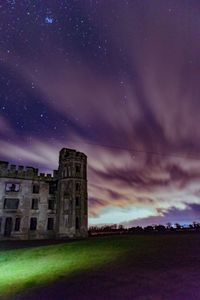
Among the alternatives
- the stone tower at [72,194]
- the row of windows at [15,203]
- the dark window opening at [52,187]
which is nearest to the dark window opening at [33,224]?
the row of windows at [15,203]

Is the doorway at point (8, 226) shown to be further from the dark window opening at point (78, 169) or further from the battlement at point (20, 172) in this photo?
the dark window opening at point (78, 169)

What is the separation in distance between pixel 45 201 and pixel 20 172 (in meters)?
6.70

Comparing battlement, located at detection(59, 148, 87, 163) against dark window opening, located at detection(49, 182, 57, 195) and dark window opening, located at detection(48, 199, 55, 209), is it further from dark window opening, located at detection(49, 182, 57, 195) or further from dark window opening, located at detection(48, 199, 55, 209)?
dark window opening, located at detection(48, 199, 55, 209)

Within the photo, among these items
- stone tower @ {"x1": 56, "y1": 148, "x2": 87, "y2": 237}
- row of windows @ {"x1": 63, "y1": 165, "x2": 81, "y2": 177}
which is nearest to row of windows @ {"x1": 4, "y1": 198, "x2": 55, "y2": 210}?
stone tower @ {"x1": 56, "y1": 148, "x2": 87, "y2": 237}

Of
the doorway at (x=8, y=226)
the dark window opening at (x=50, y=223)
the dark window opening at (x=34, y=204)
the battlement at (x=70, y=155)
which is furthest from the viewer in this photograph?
the battlement at (x=70, y=155)

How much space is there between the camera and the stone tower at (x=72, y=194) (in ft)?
127

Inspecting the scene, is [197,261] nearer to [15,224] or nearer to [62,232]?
[62,232]

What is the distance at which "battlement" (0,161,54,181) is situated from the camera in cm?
4116

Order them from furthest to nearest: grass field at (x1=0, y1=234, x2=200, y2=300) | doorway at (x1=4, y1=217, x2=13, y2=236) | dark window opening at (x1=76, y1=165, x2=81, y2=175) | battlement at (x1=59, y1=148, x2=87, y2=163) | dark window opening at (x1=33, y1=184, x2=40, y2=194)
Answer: battlement at (x1=59, y1=148, x2=87, y2=163) → dark window opening at (x1=33, y1=184, x2=40, y2=194) → dark window opening at (x1=76, y1=165, x2=81, y2=175) → doorway at (x1=4, y1=217, x2=13, y2=236) → grass field at (x1=0, y1=234, x2=200, y2=300)

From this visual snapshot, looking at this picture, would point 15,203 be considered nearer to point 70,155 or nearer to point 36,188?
point 36,188

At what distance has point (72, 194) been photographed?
40.7 metres

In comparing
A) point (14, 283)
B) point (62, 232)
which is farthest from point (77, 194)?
point (14, 283)

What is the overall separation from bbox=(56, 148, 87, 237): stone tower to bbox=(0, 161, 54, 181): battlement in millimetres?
3190

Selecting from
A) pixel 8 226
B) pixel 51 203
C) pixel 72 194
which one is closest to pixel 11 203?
pixel 8 226
